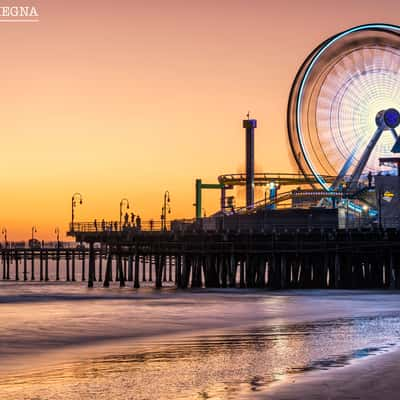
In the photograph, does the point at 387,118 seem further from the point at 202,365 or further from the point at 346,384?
the point at 346,384

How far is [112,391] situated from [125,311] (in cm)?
2411

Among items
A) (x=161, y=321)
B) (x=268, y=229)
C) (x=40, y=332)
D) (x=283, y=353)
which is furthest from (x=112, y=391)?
(x=268, y=229)

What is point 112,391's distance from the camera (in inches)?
786

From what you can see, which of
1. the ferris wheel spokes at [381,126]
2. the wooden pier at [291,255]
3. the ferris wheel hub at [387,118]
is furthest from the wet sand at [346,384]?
the ferris wheel hub at [387,118]

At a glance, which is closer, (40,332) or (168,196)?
(40,332)

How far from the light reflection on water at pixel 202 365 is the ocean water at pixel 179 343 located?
22mm

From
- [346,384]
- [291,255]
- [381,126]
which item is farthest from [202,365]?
[381,126]

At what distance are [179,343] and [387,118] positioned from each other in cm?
4442

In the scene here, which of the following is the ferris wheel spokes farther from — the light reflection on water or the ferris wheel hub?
the light reflection on water

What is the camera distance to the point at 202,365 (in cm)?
2328

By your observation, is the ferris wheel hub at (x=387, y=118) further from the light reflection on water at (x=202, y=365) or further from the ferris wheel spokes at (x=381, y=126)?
the light reflection on water at (x=202, y=365)

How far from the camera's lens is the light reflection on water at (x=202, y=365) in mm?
19953

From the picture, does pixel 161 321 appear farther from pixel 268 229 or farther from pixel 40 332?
pixel 268 229

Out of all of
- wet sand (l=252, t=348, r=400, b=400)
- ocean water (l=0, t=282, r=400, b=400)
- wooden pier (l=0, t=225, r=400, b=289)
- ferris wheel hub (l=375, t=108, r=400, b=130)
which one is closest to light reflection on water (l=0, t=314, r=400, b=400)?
ocean water (l=0, t=282, r=400, b=400)
